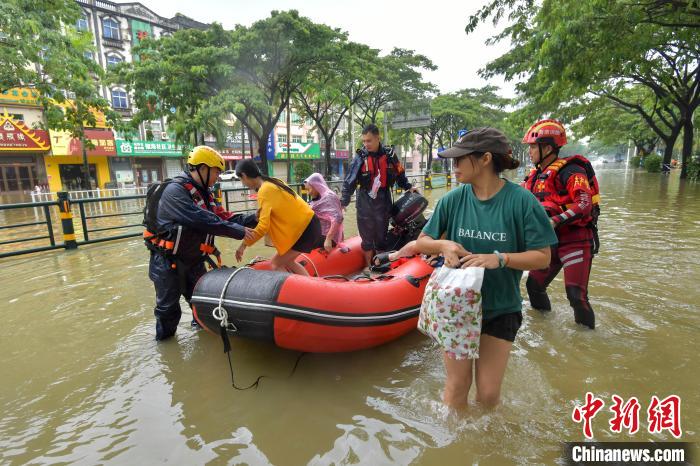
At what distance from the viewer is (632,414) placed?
92.8 inches

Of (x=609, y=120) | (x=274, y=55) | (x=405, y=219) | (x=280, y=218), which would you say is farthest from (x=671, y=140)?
(x=280, y=218)

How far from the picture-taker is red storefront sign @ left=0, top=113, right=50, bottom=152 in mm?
22250

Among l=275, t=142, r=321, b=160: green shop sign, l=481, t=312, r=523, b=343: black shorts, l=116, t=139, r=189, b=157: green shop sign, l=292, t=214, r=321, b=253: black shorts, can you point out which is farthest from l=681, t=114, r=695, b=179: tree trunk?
l=116, t=139, r=189, b=157: green shop sign

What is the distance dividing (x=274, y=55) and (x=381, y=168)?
1095cm

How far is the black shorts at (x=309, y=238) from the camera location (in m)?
3.70

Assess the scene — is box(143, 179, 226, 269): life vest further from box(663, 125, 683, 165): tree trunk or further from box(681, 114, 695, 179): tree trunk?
box(663, 125, 683, 165): tree trunk

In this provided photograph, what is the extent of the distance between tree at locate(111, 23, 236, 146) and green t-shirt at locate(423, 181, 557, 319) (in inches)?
482

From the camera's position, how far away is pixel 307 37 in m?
13.5

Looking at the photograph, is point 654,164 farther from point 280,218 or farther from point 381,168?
point 280,218

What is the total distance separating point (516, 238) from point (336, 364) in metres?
1.82

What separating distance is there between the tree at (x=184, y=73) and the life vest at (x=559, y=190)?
11.7m

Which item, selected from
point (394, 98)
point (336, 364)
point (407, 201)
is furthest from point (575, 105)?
point (336, 364)

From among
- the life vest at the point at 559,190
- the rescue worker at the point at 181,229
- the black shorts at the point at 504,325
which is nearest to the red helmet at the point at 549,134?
the life vest at the point at 559,190

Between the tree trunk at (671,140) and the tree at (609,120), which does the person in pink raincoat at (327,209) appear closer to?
the tree at (609,120)
